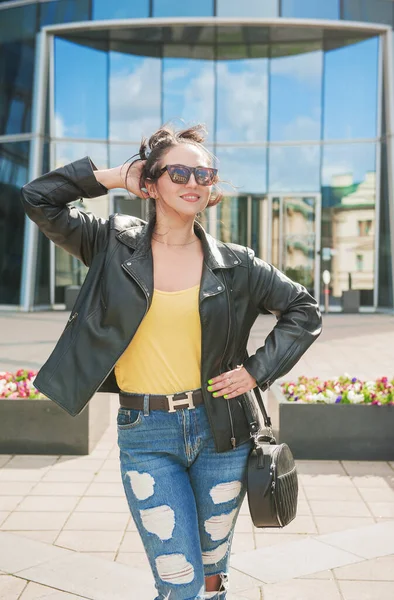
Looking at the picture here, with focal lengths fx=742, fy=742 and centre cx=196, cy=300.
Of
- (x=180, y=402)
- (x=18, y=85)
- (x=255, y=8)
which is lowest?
(x=180, y=402)

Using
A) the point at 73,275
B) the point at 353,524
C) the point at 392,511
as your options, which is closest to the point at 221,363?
the point at 353,524

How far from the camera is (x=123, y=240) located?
255cm

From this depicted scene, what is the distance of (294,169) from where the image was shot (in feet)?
65.6

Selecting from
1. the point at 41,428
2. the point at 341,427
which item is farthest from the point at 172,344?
the point at 41,428

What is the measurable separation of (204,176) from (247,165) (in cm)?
1806

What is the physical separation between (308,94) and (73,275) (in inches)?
312

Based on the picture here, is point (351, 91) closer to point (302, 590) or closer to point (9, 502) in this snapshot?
point (9, 502)

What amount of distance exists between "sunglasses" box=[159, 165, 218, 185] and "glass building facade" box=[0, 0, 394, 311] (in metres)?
17.1

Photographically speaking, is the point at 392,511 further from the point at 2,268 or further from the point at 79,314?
the point at 2,268

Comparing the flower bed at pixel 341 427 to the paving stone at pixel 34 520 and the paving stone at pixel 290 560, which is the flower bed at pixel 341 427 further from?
the paving stone at pixel 34 520

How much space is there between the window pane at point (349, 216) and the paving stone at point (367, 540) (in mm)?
15515

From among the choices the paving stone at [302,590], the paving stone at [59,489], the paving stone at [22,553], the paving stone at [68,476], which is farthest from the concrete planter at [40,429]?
the paving stone at [302,590]

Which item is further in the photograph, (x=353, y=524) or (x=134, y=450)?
(x=353, y=524)

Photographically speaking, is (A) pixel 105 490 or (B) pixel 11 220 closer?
(A) pixel 105 490
